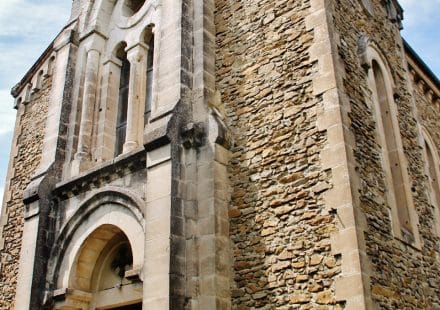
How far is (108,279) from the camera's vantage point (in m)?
8.20

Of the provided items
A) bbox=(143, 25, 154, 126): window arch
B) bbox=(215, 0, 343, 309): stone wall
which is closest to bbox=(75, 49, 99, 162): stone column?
bbox=(143, 25, 154, 126): window arch

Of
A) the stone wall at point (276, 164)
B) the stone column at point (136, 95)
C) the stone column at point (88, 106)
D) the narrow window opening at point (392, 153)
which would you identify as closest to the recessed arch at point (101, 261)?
the stone column at point (136, 95)

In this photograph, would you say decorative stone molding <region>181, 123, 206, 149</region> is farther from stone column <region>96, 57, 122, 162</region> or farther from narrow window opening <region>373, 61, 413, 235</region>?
narrow window opening <region>373, 61, 413, 235</region>

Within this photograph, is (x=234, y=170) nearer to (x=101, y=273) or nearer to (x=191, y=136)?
(x=191, y=136)

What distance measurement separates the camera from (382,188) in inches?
281

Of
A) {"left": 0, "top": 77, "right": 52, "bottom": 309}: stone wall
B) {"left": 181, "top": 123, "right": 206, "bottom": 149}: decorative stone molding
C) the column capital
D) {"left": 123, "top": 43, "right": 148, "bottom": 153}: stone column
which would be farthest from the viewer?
{"left": 0, "top": 77, "right": 52, "bottom": 309}: stone wall

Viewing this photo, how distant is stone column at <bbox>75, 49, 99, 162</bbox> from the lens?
9.25m

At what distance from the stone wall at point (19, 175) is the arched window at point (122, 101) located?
2.92m

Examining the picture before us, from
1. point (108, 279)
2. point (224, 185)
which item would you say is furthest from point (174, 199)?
point (108, 279)

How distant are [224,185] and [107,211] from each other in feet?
6.29

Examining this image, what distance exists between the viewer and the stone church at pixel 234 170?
20.7ft

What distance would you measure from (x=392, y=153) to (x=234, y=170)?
2.60 m

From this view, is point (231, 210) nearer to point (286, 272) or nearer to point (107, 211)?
point (286, 272)

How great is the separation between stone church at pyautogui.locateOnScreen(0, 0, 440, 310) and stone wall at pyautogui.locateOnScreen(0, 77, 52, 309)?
349mm
